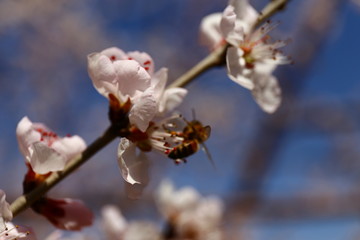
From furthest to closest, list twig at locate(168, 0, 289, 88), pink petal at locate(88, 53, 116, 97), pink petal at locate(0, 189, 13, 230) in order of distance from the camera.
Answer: twig at locate(168, 0, 289, 88)
pink petal at locate(88, 53, 116, 97)
pink petal at locate(0, 189, 13, 230)

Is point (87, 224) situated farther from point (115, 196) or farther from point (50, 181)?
point (115, 196)

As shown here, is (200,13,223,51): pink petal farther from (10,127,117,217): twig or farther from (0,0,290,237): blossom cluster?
(10,127,117,217): twig

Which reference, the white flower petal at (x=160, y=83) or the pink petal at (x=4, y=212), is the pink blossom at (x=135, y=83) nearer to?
the white flower petal at (x=160, y=83)

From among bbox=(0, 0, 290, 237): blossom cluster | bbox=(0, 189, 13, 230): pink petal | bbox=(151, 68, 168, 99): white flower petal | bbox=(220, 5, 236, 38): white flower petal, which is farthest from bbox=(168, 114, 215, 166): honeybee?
bbox=(0, 189, 13, 230): pink petal

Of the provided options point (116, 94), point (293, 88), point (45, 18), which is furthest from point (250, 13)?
point (45, 18)

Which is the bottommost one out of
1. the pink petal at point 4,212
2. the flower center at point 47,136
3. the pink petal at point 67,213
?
the pink petal at point 67,213

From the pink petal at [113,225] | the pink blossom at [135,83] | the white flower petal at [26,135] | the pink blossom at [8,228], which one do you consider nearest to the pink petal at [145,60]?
the pink blossom at [135,83]
